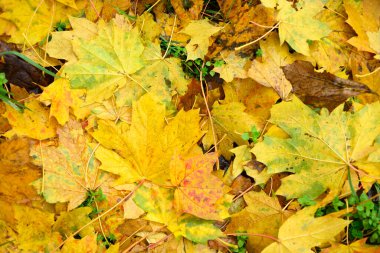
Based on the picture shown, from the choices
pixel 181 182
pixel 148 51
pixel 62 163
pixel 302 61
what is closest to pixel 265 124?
pixel 302 61

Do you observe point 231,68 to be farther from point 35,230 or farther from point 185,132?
point 35,230

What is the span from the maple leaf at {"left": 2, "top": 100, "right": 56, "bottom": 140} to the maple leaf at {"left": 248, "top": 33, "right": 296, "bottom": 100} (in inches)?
30.7

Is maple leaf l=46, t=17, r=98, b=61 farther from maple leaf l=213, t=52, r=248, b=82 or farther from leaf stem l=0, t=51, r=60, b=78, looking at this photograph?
maple leaf l=213, t=52, r=248, b=82

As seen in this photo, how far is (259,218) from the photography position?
4.57 ft

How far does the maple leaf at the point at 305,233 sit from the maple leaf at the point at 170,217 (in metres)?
0.21

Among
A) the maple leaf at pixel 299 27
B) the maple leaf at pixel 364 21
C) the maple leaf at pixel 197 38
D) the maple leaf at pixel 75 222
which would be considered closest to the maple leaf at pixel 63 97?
the maple leaf at pixel 75 222

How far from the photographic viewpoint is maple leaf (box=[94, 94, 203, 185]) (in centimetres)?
134

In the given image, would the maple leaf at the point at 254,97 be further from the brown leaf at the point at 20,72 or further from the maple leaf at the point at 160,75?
the brown leaf at the point at 20,72

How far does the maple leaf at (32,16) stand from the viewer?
54.7 inches

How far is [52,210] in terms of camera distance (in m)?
1.37

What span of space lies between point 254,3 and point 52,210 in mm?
1122

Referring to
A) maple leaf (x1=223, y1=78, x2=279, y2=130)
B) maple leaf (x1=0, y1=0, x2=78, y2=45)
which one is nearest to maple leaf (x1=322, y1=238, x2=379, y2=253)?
maple leaf (x1=223, y1=78, x2=279, y2=130)

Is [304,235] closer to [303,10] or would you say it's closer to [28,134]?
[303,10]

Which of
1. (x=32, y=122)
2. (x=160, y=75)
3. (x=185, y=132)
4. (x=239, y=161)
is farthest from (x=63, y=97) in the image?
(x=239, y=161)
